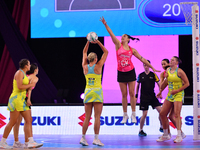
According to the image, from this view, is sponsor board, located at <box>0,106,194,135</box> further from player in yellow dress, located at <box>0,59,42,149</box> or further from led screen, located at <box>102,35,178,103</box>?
player in yellow dress, located at <box>0,59,42,149</box>

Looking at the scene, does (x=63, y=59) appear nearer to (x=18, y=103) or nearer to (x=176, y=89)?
(x=18, y=103)

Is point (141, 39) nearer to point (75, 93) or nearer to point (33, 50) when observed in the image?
point (75, 93)

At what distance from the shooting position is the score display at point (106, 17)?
9797 mm

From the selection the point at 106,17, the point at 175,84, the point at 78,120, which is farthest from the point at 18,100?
the point at 106,17

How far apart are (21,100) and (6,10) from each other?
6.38 m

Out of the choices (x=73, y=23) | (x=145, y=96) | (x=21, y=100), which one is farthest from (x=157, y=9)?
(x=21, y=100)

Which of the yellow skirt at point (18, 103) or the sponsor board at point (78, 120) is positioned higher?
the yellow skirt at point (18, 103)

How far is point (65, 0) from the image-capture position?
10.1 m

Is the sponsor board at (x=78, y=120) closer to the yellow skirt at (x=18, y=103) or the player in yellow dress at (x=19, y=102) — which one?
the player in yellow dress at (x=19, y=102)

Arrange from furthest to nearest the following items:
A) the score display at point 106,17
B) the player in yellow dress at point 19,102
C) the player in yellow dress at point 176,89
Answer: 1. the score display at point 106,17
2. the player in yellow dress at point 176,89
3. the player in yellow dress at point 19,102

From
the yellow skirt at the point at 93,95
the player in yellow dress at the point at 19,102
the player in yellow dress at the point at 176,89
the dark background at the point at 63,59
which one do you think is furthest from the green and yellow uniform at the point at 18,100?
the dark background at the point at 63,59

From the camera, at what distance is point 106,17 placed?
10055 mm

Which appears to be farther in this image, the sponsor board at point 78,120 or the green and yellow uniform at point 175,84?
the sponsor board at point 78,120

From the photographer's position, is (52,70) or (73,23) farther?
(52,70)
